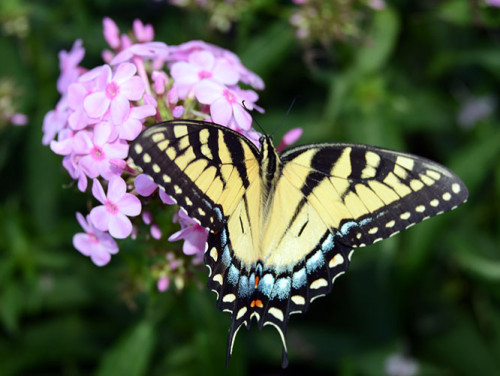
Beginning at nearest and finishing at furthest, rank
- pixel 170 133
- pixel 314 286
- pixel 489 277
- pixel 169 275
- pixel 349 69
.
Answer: pixel 170 133 < pixel 314 286 < pixel 169 275 < pixel 489 277 < pixel 349 69

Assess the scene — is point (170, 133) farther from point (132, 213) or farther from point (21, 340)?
point (21, 340)

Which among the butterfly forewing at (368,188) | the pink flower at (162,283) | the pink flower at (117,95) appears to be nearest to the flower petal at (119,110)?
the pink flower at (117,95)

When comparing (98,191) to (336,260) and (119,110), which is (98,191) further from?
(336,260)

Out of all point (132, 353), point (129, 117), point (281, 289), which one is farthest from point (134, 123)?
point (132, 353)

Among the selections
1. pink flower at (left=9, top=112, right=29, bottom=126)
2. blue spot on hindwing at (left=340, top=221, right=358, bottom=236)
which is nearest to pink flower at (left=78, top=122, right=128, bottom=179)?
blue spot on hindwing at (left=340, top=221, right=358, bottom=236)

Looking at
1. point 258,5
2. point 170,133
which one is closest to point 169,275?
point 170,133

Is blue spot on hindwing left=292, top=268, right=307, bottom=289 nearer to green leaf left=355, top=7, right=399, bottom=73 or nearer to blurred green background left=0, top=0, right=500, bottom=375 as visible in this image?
blurred green background left=0, top=0, right=500, bottom=375

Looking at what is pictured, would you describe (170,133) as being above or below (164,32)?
below
